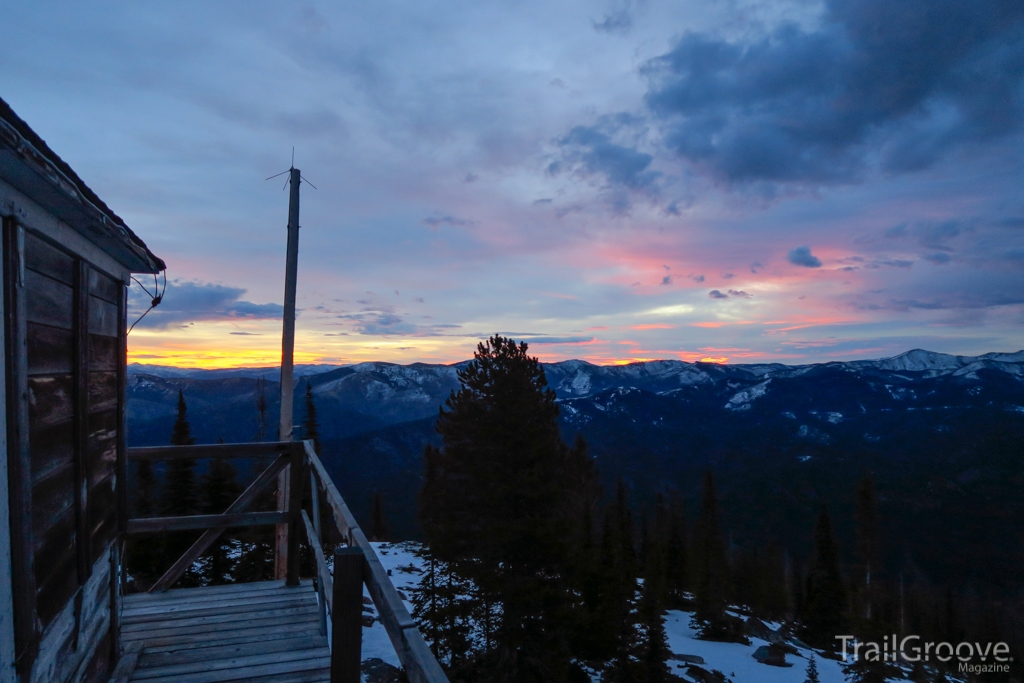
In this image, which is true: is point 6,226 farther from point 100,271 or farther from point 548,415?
point 548,415

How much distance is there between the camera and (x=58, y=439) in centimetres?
296

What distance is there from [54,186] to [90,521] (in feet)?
7.59

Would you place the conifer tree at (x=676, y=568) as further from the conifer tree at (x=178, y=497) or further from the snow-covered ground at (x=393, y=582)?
the conifer tree at (x=178, y=497)

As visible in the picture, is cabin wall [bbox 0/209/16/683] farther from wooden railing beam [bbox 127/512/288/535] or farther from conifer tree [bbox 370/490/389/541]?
conifer tree [bbox 370/490/389/541]

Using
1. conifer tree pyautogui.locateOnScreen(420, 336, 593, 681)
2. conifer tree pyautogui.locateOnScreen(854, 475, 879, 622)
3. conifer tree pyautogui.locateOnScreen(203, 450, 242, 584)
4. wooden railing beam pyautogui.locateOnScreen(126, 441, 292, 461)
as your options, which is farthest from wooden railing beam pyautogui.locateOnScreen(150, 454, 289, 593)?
conifer tree pyautogui.locateOnScreen(854, 475, 879, 622)

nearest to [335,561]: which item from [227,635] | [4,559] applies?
[4,559]

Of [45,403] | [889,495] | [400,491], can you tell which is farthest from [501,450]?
[889,495]

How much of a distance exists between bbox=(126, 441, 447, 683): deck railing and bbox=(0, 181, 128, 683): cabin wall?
1.21 meters

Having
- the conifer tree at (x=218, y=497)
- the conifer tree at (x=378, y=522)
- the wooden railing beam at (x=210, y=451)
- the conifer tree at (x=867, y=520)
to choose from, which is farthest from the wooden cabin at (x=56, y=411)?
the conifer tree at (x=378, y=522)

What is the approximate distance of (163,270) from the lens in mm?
4641

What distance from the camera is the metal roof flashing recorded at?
2.06 metres

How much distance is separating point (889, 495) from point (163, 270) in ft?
630

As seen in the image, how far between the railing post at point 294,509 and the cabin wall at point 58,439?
5.47 ft

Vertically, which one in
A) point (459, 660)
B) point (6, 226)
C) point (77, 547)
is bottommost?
point (459, 660)
